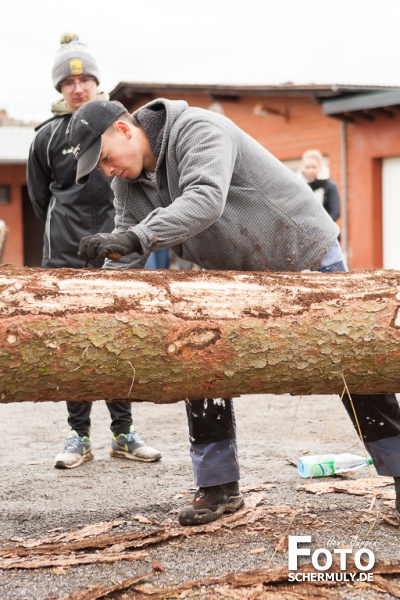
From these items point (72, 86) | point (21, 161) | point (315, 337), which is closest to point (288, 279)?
point (315, 337)

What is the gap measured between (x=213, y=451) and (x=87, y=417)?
4.84ft

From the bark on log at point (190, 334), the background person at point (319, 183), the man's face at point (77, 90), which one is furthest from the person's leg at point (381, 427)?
the background person at point (319, 183)

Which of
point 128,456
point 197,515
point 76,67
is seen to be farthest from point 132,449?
point 76,67

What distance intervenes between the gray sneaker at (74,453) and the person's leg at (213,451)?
4.06 ft

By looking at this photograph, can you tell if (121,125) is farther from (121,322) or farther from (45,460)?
(45,460)

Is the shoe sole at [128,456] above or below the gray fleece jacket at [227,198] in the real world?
below

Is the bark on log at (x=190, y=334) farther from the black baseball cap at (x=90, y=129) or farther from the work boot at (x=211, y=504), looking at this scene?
the work boot at (x=211, y=504)

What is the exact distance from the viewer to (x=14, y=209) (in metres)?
23.2

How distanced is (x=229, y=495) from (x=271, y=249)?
3.73 feet

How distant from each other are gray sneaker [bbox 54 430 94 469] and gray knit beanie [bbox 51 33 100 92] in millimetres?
2076

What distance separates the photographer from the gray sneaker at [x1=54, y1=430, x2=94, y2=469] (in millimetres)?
5094

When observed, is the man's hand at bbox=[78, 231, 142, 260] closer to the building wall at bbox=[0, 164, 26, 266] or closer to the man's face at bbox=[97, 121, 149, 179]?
the man's face at bbox=[97, 121, 149, 179]

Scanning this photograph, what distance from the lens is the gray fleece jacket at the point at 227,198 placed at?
3.64 meters

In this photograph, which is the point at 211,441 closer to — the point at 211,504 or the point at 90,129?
the point at 211,504
